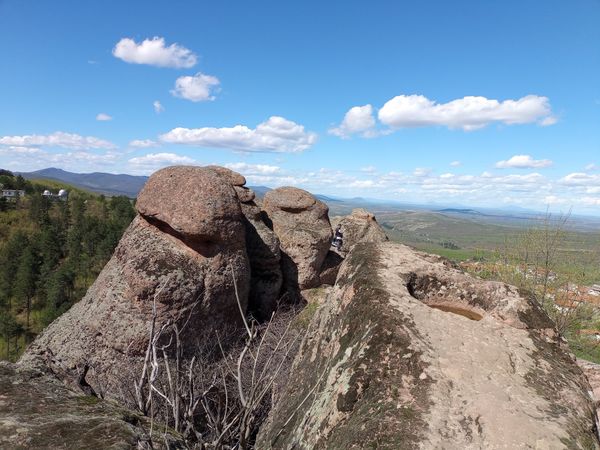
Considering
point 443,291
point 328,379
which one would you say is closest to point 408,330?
point 328,379

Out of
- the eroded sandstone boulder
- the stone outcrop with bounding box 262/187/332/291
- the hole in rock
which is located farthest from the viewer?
the stone outcrop with bounding box 262/187/332/291

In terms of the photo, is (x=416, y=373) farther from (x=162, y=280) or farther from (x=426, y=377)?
(x=162, y=280)

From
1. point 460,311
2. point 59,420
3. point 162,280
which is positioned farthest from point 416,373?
point 162,280

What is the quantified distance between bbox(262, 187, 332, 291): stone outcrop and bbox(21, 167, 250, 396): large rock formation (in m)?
5.31

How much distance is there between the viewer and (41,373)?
491 cm

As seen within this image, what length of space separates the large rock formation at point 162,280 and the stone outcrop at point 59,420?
A: 829cm

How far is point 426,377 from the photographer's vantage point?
3512mm

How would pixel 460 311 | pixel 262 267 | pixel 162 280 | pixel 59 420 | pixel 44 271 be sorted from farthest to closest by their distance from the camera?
1. pixel 44 271
2. pixel 262 267
3. pixel 162 280
4. pixel 460 311
5. pixel 59 420

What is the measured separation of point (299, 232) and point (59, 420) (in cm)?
1746

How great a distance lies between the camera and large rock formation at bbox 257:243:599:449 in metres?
3.12

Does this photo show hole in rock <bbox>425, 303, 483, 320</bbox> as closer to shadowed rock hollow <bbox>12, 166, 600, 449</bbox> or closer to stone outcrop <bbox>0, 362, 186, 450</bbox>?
shadowed rock hollow <bbox>12, 166, 600, 449</bbox>

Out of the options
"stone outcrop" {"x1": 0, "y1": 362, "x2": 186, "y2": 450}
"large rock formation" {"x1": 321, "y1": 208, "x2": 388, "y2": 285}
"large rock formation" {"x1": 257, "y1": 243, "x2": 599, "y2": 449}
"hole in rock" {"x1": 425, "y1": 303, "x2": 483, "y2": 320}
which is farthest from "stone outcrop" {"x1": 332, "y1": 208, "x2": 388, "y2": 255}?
"stone outcrop" {"x1": 0, "y1": 362, "x2": 186, "y2": 450}

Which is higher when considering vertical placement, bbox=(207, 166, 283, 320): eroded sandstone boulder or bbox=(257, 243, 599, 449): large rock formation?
bbox=(257, 243, 599, 449): large rock formation

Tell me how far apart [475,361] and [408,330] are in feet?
2.22
